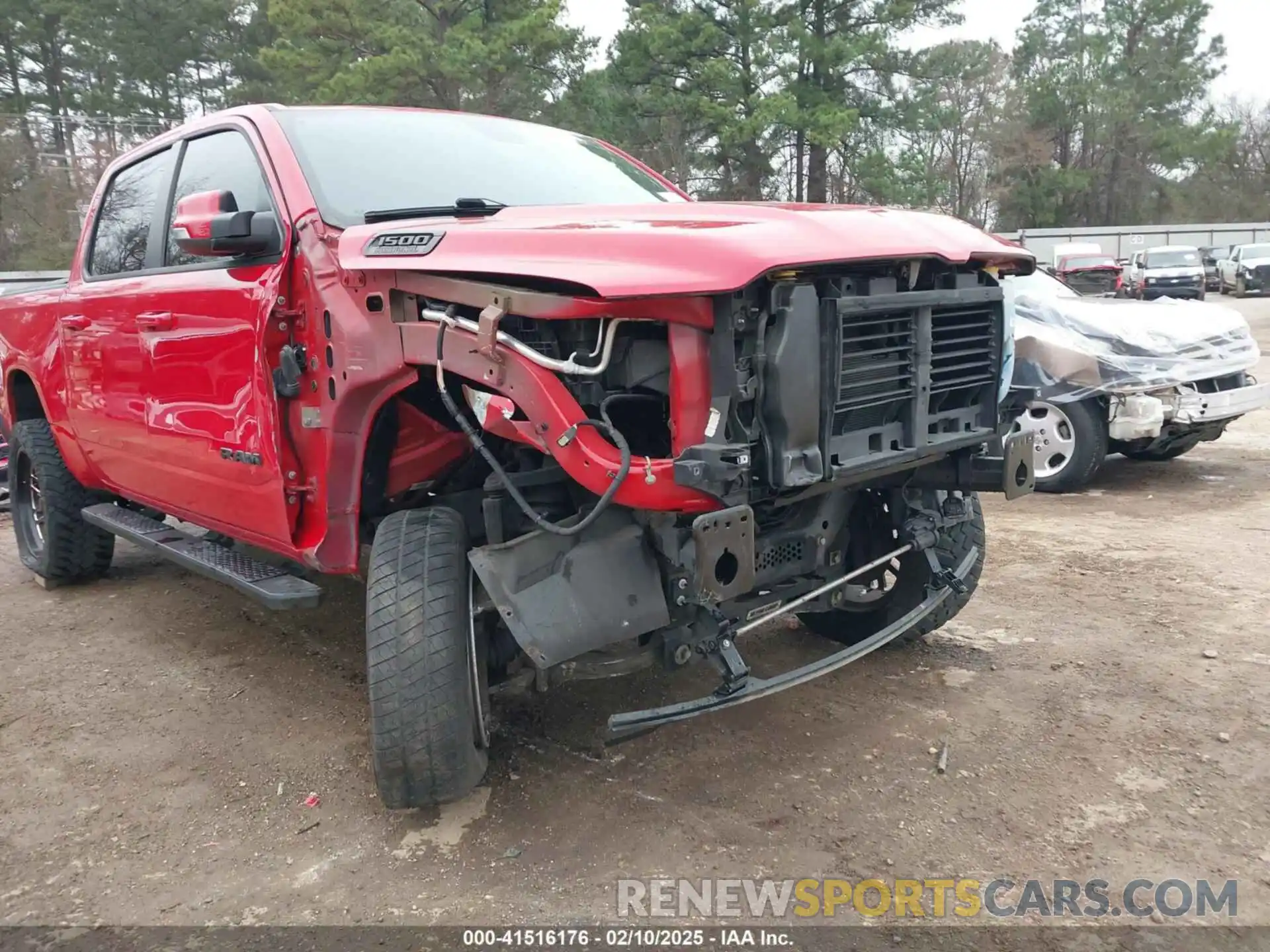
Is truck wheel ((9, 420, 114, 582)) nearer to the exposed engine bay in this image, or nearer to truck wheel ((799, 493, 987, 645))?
the exposed engine bay

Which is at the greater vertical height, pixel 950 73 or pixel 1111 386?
pixel 950 73

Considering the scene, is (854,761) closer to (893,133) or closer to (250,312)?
(250,312)

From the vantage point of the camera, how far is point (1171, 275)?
27.5m

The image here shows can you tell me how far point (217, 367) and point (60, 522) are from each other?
235cm

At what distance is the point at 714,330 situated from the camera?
2.34 m

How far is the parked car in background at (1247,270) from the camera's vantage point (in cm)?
3050

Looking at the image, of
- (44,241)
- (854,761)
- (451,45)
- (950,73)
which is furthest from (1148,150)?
(854,761)

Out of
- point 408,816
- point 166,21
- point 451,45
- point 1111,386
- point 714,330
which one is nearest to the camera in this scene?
point 714,330

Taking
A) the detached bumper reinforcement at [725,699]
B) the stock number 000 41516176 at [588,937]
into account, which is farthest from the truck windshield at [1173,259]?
the stock number 000 41516176 at [588,937]

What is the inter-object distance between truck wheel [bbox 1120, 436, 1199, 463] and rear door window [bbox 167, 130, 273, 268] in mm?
6192

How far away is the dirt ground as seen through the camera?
261 centimetres

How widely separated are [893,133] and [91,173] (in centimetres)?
2171

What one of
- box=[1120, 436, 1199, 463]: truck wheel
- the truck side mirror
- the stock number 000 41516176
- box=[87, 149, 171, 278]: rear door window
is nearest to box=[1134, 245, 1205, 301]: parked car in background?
box=[1120, 436, 1199, 463]: truck wheel

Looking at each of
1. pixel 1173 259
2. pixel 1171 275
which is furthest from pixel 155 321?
pixel 1173 259
